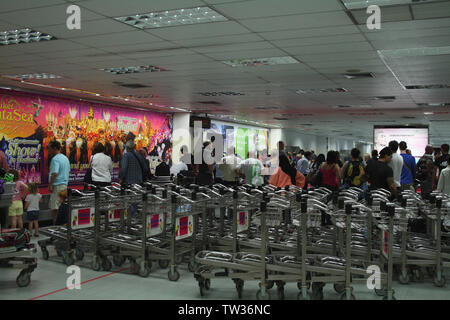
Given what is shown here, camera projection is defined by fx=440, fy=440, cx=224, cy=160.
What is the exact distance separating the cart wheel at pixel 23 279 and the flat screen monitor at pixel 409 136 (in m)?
11.6

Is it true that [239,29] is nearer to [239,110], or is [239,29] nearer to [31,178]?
[31,178]

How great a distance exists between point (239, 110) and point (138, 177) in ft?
23.7

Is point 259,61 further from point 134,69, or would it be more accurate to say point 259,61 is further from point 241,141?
point 241,141

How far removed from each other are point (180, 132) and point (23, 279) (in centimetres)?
1090

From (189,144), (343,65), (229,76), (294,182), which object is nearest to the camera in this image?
(343,65)

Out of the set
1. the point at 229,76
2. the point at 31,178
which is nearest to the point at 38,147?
the point at 31,178

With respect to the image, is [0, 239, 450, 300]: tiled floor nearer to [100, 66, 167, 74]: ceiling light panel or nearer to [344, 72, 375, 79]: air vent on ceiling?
[100, 66, 167, 74]: ceiling light panel

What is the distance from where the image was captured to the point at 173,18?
4.62 m

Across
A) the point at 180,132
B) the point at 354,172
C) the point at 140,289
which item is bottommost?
the point at 140,289

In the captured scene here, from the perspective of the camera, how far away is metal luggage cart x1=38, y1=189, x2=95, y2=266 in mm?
5426

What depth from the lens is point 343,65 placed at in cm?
678

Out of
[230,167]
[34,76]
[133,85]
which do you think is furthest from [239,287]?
[34,76]

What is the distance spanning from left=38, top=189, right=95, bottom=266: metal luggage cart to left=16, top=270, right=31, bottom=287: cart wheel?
2.85ft

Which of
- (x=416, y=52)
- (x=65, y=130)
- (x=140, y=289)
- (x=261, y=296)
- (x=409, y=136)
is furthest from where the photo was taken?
(x=409, y=136)
